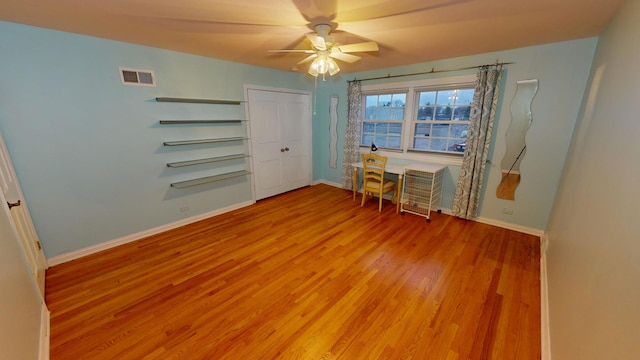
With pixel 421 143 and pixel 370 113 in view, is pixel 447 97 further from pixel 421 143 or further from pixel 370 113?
pixel 370 113

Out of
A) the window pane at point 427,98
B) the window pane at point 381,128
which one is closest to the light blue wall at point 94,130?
the window pane at point 381,128

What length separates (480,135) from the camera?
3.28 m

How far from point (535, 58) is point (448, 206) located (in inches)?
86.4

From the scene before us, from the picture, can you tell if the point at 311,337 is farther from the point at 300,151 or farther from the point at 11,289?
the point at 300,151

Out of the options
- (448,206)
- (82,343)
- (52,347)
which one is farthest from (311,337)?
(448,206)

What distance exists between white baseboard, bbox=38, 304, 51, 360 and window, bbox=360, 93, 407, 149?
4591mm

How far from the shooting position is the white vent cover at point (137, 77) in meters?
2.74

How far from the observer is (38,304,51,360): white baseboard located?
1.53 m

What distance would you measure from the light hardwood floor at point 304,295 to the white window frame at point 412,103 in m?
1.15

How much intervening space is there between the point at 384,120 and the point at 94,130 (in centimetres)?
415

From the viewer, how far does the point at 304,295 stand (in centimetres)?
213

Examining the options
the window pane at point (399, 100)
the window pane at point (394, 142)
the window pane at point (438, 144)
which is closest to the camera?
the window pane at point (438, 144)

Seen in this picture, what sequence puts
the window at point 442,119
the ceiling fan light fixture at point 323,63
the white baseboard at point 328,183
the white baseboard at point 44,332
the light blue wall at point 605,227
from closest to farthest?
the light blue wall at point 605,227, the white baseboard at point 44,332, the ceiling fan light fixture at point 323,63, the window at point 442,119, the white baseboard at point 328,183

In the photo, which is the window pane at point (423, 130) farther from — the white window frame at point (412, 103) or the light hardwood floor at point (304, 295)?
the light hardwood floor at point (304, 295)
